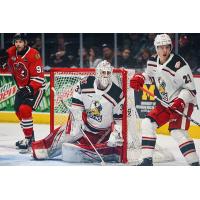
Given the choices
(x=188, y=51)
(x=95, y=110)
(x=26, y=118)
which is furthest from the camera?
(x=26, y=118)

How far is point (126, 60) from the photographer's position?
6.46 meters

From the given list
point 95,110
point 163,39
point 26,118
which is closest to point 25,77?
point 26,118

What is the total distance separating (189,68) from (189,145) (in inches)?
24.9

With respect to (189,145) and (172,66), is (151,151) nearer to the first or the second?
(189,145)

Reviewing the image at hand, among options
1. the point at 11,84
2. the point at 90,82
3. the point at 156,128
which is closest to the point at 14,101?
the point at 11,84

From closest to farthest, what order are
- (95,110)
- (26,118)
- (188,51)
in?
(188,51)
(95,110)
(26,118)

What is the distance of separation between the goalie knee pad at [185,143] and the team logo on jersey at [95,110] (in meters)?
0.61

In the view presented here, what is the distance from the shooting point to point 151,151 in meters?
6.54

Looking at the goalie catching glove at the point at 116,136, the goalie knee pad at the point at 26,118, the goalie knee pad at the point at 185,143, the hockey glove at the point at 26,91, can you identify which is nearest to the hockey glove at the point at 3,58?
the hockey glove at the point at 26,91

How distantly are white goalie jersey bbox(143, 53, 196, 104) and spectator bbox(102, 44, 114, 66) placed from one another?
0.96ft

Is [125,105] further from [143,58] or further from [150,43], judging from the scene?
[150,43]

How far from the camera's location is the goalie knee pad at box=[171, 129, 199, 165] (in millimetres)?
6495

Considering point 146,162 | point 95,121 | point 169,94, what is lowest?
point 146,162

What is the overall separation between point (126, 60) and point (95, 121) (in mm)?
562
